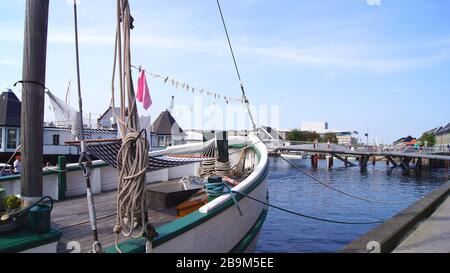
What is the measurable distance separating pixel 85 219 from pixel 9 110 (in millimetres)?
27912

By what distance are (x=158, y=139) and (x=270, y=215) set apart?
27739mm

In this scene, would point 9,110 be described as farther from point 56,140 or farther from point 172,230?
point 172,230

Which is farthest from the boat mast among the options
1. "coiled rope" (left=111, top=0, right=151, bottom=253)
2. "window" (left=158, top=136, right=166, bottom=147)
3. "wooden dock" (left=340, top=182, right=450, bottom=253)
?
"window" (left=158, top=136, right=166, bottom=147)

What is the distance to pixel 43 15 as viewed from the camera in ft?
12.3

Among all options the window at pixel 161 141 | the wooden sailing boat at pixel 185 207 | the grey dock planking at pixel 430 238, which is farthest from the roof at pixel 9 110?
the grey dock planking at pixel 430 238

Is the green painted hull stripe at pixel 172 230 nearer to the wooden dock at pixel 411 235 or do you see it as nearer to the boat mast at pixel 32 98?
the boat mast at pixel 32 98

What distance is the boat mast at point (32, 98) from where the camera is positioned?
364 cm

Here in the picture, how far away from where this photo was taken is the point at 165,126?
4259 cm

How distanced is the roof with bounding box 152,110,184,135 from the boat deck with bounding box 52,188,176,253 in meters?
33.7

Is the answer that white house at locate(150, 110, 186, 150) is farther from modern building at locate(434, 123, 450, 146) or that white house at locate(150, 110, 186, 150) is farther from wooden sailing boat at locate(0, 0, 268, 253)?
modern building at locate(434, 123, 450, 146)

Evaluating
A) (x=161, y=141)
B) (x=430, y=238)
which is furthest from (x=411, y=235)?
(x=161, y=141)

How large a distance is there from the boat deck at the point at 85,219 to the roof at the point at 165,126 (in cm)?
3370

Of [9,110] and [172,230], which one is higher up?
[9,110]
